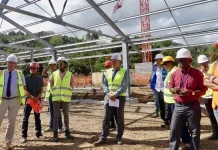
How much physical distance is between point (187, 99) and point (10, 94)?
3.10m

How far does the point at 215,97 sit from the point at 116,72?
203cm

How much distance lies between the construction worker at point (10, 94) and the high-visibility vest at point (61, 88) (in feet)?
2.28

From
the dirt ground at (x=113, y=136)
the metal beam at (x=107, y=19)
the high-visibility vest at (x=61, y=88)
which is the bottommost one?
the dirt ground at (x=113, y=136)

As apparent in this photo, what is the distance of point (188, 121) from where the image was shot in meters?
3.45

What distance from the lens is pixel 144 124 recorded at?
254 inches

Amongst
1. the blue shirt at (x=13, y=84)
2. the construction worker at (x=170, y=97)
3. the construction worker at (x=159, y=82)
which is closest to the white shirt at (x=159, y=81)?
the construction worker at (x=159, y=82)

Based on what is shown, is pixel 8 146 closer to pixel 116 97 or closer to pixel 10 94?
pixel 10 94

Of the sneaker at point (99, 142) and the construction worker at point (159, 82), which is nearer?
the sneaker at point (99, 142)

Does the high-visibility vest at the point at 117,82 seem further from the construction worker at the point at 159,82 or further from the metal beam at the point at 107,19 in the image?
the metal beam at the point at 107,19

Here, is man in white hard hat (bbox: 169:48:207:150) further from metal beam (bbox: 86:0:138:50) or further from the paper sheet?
metal beam (bbox: 86:0:138:50)

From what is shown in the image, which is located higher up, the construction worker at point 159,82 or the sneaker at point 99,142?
the construction worker at point 159,82

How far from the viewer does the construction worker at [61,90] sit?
5.13m

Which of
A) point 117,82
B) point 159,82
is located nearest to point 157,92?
→ point 159,82

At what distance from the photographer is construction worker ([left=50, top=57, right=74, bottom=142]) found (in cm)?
513
